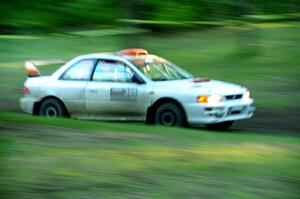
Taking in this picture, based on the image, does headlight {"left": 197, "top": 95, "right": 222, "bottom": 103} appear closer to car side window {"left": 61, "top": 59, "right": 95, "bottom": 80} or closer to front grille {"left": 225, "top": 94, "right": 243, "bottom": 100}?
front grille {"left": 225, "top": 94, "right": 243, "bottom": 100}

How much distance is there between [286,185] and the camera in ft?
19.3

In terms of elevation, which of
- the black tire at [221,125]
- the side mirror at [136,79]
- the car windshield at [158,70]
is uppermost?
the car windshield at [158,70]

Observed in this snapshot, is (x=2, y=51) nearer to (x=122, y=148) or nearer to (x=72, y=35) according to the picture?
(x=72, y=35)

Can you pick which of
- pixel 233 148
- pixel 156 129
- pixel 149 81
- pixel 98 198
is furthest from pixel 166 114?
pixel 98 198

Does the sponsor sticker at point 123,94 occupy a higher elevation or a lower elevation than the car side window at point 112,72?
lower

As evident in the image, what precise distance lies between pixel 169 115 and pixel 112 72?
1.54m

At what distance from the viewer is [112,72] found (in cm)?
1275

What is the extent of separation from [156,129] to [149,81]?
3.33 m

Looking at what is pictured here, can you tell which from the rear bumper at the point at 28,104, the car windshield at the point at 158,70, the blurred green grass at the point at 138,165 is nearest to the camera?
the blurred green grass at the point at 138,165

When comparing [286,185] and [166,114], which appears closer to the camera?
[286,185]

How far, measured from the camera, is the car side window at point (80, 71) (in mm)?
12984

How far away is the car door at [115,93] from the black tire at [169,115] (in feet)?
0.96

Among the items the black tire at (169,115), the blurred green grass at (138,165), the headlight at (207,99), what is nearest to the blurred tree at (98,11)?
the blurred green grass at (138,165)

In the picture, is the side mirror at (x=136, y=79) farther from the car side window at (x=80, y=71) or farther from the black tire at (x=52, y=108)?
the black tire at (x=52, y=108)
